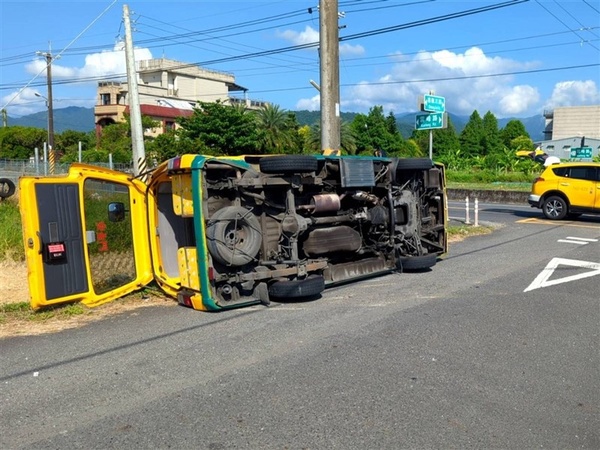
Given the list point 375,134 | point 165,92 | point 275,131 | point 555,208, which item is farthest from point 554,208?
point 165,92

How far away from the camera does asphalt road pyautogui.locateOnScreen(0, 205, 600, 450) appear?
3.84 m

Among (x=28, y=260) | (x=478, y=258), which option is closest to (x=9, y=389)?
(x=28, y=260)

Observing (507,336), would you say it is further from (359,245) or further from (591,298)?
(359,245)

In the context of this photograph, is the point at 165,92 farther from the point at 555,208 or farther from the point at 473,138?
the point at 555,208

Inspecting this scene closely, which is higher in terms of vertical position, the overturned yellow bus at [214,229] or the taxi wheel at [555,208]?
the overturned yellow bus at [214,229]

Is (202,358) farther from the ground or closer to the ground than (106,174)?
closer to the ground

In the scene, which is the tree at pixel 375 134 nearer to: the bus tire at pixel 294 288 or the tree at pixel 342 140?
the tree at pixel 342 140

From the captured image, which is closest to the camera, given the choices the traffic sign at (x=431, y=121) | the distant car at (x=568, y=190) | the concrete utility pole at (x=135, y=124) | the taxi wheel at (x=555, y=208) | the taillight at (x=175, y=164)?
the taillight at (x=175, y=164)

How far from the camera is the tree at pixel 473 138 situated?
75938 mm

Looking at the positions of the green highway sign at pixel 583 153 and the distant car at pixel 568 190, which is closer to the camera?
the distant car at pixel 568 190

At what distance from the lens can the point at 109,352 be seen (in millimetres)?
5547

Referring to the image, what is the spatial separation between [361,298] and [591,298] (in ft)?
10.3

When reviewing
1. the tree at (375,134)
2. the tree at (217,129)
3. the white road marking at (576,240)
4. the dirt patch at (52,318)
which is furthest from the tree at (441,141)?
the dirt patch at (52,318)

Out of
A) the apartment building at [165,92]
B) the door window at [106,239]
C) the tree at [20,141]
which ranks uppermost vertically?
the apartment building at [165,92]
